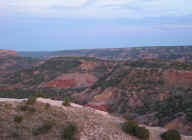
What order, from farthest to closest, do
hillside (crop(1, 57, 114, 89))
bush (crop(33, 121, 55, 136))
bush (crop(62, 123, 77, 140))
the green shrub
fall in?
hillside (crop(1, 57, 114, 89)) → the green shrub → bush (crop(33, 121, 55, 136)) → bush (crop(62, 123, 77, 140))

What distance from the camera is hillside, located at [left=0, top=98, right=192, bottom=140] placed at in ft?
28.5

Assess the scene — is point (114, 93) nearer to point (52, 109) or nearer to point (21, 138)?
point (52, 109)

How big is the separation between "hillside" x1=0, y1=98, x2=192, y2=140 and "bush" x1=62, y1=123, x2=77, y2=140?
0.12 metres

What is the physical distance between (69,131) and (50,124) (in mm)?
986

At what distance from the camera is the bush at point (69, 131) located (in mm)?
8609

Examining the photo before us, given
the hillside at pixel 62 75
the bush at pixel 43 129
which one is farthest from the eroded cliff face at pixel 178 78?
the bush at pixel 43 129

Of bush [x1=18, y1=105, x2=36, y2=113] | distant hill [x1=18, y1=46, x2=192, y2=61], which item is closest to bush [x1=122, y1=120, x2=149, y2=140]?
bush [x1=18, y1=105, x2=36, y2=113]

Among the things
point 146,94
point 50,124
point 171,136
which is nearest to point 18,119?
point 50,124

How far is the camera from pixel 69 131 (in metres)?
8.78

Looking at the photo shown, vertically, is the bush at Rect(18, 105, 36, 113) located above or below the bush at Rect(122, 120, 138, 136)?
above

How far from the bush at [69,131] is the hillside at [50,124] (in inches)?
4.7

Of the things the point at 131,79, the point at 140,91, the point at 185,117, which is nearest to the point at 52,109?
→ the point at 185,117

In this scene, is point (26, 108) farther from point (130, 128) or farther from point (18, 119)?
point (130, 128)

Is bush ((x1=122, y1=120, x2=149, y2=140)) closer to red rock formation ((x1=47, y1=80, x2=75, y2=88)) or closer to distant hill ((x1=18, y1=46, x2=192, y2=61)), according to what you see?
red rock formation ((x1=47, y1=80, x2=75, y2=88))
